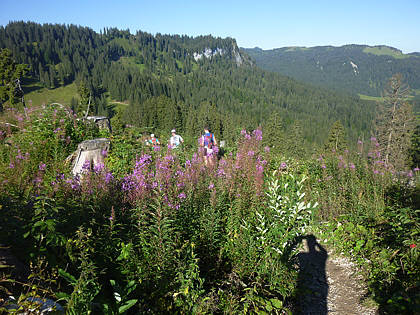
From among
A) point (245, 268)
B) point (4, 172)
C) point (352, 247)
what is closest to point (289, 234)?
point (245, 268)

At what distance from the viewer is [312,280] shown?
3.92 metres

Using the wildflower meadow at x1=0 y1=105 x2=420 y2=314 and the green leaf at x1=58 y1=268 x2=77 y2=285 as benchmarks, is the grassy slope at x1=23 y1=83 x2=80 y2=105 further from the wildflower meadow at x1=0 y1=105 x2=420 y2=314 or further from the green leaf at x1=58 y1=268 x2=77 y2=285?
the green leaf at x1=58 y1=268 x2=77 y2=285

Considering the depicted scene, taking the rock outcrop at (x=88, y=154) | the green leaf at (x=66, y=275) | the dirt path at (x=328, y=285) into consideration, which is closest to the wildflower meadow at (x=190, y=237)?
the green leaf at (x=66, y=275)

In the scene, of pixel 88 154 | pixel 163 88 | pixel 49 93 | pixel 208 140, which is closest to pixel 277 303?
pixel 88 154

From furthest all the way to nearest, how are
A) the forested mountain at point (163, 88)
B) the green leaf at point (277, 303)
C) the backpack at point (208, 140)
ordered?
the forested mountain at point (163, 88) → the backpack at point (208, 140) → the green leaf at point (277, 303)

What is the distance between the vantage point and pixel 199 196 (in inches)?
148

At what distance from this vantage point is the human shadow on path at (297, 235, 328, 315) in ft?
11.0

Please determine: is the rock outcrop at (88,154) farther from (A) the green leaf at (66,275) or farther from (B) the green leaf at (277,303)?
(B) the green leaf at (277,303)

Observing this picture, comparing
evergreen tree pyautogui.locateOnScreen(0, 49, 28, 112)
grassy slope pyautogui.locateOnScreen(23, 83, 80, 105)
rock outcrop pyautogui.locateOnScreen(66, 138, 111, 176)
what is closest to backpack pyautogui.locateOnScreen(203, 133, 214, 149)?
rock outcrop pyautogui.locateOnScreen(66, 138, 111, 176)

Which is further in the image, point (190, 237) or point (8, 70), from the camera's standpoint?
point (8, 70)

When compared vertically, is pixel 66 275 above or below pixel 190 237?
above

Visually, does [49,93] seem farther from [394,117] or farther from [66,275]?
[66,275]

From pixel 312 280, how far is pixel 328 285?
23 centimetres

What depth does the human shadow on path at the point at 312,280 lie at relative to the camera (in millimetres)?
3349
